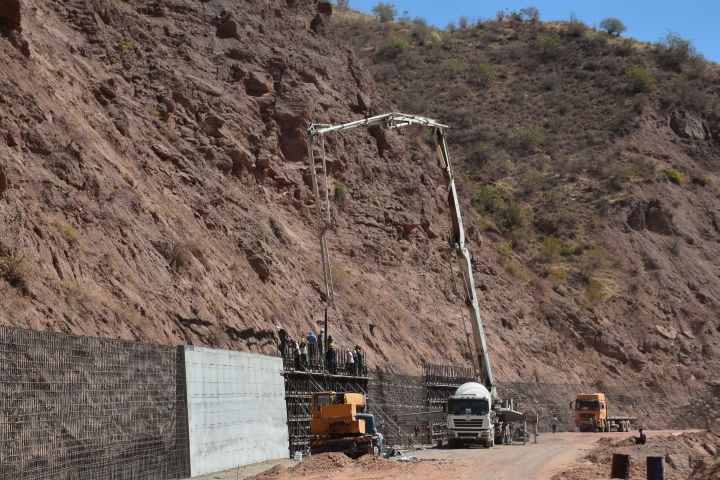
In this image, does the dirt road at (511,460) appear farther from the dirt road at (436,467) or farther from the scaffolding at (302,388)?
the scaffolding at (302,388)

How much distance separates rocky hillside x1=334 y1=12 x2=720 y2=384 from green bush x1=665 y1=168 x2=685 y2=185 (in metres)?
0.19

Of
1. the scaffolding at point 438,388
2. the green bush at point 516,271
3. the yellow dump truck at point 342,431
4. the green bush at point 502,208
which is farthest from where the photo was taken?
the green bush at point 502,208

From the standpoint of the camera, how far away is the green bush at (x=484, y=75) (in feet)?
320

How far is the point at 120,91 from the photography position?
39.8 m

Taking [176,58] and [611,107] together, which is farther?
[611,107]

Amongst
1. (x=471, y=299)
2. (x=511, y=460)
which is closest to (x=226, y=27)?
(x=471, y=299)

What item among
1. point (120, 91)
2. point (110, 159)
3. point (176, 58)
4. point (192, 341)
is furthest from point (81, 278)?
point (176, 58)

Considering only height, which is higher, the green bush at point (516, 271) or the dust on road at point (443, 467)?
the green bush at point (516, 271)

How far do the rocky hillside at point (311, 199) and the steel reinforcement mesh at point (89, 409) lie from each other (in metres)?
2.85

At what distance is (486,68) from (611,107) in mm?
14268

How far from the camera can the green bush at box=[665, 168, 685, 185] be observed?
80.5 metres

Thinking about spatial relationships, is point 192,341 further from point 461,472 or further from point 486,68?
point 486,68

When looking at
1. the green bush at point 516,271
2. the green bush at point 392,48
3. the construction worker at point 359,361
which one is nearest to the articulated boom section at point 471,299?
the construction worker at point 359,361

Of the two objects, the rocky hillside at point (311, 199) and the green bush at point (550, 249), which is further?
the green bush at point (550, 249)
